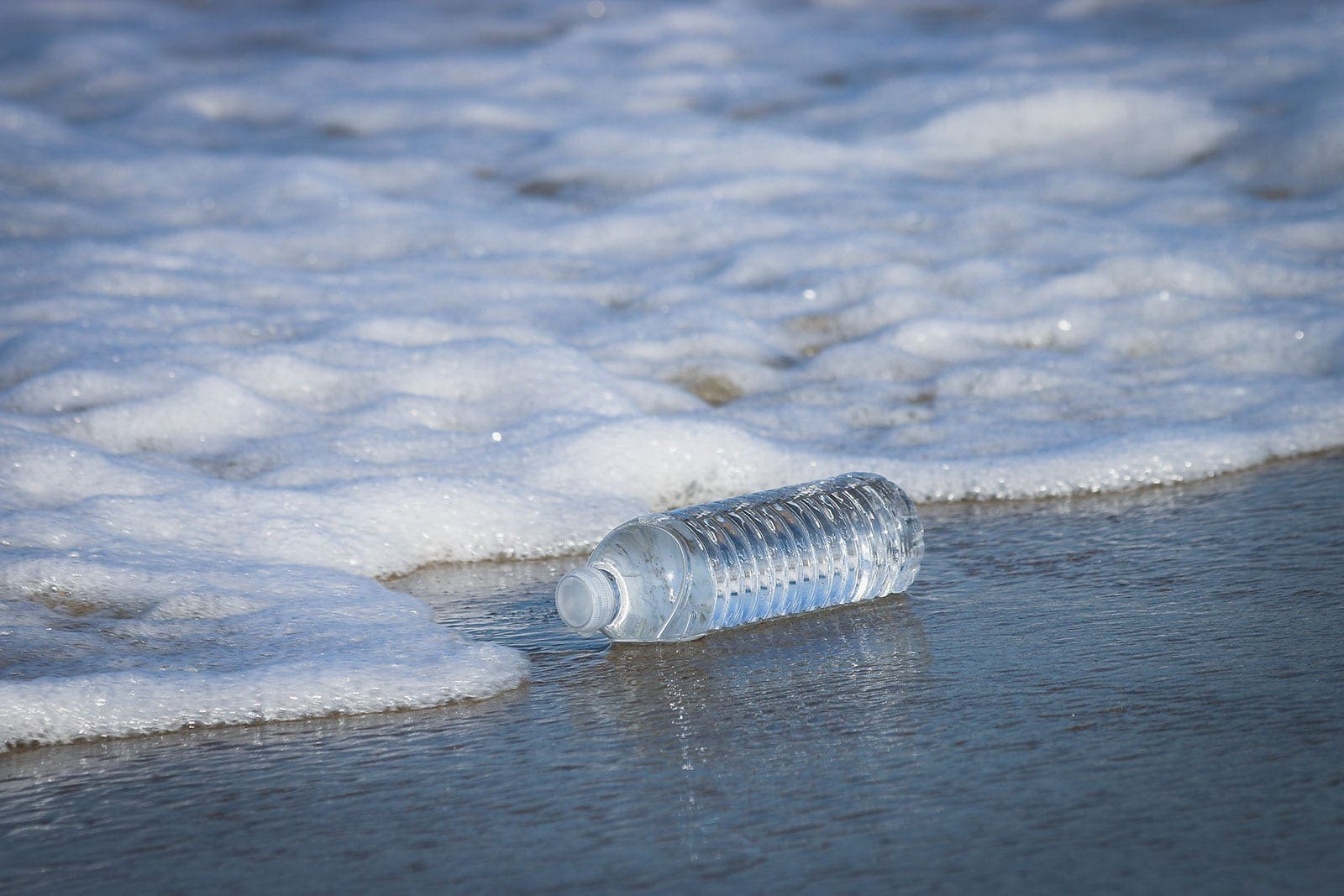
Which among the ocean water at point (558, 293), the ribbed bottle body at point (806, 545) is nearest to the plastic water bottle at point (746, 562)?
the ribbed bottle body at point (806, 545)

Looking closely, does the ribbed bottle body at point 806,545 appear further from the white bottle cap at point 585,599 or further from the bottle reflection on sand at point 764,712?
the white bottle cap at point 585,599

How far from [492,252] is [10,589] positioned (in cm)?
254

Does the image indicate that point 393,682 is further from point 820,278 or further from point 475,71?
point 475,71

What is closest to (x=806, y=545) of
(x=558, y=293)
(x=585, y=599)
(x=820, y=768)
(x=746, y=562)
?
(x=746, y=562)

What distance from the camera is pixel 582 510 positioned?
273 centimetres

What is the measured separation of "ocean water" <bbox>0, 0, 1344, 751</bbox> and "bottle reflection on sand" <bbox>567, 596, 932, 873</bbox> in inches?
8.6

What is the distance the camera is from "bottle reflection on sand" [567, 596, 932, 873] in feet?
4.47

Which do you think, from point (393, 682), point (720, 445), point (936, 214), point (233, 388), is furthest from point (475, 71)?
point (393, 682)

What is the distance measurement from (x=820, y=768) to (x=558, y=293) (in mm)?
2915

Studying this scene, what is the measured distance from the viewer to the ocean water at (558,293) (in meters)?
2.36

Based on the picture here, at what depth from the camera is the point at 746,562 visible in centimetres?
210

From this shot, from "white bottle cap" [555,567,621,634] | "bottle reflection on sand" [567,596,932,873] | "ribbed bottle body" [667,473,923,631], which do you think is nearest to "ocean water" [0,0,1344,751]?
"white bottle cap" [555,567,621,634]

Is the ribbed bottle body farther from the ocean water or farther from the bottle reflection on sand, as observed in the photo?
the ocean water

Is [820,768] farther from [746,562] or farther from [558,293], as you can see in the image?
[558,293]
